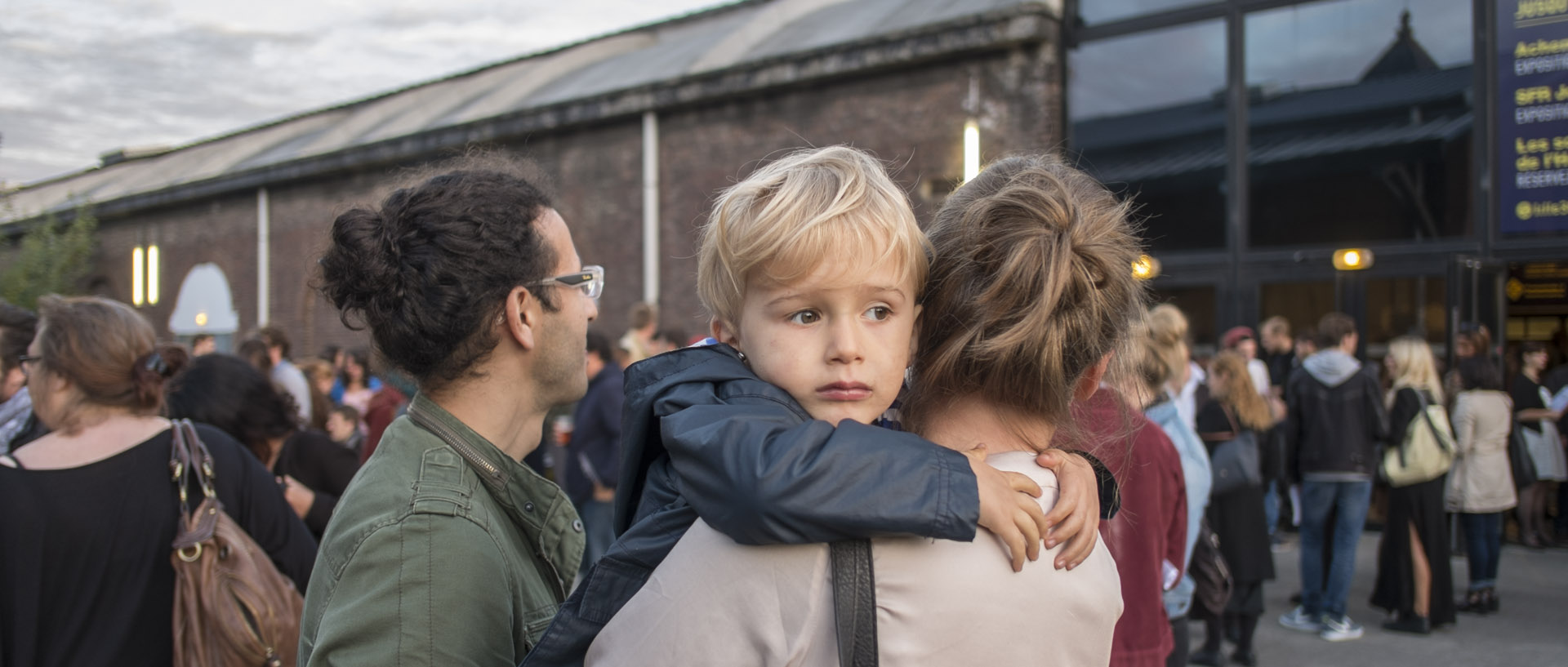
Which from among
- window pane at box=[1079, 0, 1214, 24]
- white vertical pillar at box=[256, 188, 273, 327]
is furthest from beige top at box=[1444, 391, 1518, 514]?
white vertical pillar at box=[256, 188, 273, 327]

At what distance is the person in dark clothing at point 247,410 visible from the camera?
12.3 feet

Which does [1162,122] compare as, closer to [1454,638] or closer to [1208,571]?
[1454,638]

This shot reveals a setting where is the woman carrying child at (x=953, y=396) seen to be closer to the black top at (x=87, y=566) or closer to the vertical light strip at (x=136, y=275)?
the black top at (x=87, y=566)

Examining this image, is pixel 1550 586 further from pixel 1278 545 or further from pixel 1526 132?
pixel 1526 132

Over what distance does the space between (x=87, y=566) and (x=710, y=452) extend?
2254mm

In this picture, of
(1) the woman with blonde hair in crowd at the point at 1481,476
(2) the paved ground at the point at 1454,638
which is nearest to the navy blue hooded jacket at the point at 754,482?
(2) the paved ground at the point at 1454,638

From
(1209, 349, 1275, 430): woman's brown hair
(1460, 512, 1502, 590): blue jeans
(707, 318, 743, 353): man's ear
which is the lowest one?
(1460, 512, 1502, 590): blue jeans

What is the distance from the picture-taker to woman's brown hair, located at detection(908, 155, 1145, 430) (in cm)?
135

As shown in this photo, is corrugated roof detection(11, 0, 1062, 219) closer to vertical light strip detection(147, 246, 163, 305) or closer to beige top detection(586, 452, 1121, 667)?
vertical light strip detection(147, 246, 163, 305)

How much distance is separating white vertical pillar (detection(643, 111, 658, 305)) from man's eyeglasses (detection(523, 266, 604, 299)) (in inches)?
491

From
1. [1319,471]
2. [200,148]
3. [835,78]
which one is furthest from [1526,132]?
[200,148]

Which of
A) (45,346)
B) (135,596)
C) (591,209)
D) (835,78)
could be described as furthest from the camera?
(591,209)

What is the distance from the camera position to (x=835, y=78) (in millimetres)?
12641

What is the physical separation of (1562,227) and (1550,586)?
3.28m
